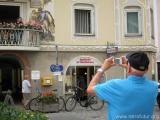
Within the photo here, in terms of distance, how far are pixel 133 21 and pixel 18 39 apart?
26.6 feet

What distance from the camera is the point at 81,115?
2077 cm

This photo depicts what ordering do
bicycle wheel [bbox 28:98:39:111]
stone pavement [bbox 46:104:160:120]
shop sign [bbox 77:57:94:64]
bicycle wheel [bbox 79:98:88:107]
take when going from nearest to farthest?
1. stone pavement [bbox 46:104:160:120]
2. bicycle wheel [bbox 28:98:39:111]
3. bicycle wheel [bbox 79:98:88:107]
4. shop sign [bbox 77:57:94:64]

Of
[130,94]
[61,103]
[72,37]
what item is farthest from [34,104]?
[130,94]

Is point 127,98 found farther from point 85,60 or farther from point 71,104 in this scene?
point 85,60

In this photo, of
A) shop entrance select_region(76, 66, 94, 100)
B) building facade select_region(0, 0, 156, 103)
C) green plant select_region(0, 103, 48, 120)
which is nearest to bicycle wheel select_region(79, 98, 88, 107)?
building facade select_region(0, 0, 156, 103)

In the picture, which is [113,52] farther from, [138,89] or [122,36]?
[138,89]

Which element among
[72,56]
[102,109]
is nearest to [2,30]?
[72,56]

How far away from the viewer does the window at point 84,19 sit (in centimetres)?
2878

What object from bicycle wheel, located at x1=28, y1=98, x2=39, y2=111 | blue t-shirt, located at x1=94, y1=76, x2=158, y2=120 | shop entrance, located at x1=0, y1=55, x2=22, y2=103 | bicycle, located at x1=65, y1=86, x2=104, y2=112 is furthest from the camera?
shop entrance, located at x1=0, y1=55, x2=22, y2=103

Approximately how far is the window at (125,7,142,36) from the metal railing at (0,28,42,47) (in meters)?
6.49

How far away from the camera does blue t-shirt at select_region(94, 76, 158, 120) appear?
4020mm

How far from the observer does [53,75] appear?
27266mm

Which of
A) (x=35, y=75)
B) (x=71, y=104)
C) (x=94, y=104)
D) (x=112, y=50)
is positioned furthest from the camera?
(x=112, y=50)

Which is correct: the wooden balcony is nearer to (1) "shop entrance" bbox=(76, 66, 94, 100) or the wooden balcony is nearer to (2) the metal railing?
(2) the metal railing
